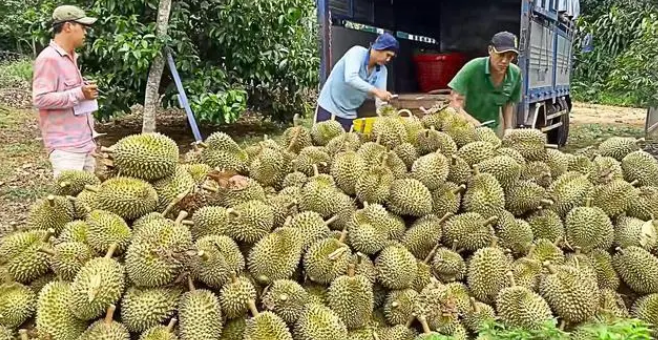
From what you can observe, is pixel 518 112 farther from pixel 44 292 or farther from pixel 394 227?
pixel 44 292

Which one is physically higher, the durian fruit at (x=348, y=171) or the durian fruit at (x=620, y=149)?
the durian fruit at (x=348, y=171)

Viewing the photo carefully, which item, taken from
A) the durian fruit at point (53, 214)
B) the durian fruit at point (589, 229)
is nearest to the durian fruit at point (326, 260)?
the durian fruit at point (53, 214)

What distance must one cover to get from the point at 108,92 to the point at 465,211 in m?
7.00

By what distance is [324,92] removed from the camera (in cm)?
549

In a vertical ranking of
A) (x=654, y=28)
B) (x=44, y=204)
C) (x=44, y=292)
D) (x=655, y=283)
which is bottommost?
(x=655, y=283)

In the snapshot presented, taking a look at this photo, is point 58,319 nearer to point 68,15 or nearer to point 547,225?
point 547,225

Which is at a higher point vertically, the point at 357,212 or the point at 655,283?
the point at 357,212

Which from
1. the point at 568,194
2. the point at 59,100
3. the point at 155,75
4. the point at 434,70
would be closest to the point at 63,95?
the point at 59,100

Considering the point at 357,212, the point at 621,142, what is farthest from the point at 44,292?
the point at 621,142

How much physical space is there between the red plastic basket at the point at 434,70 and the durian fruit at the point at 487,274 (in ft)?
19.5

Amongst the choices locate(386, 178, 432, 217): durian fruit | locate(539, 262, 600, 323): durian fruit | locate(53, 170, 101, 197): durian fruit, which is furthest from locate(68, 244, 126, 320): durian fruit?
locate(539, 262, 600, 323): durian fruit

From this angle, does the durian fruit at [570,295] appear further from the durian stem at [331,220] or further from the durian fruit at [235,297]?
the durian fruit at [235,297]

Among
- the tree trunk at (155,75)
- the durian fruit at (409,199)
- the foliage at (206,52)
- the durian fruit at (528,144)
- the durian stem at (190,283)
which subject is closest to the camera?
the durian stem at (190,283)

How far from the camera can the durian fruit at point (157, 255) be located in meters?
2.01
